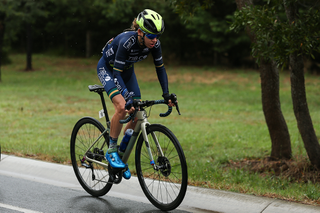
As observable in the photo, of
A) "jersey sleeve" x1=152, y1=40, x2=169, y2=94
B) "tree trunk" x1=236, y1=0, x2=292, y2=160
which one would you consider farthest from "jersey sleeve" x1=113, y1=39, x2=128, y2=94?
"tree trunk" x1=236, y1=0, x2=292, y2=160

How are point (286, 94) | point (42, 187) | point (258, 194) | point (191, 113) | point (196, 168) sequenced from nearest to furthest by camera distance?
point (258, 194)
point (42, 187)
point (196, 168)
point (191, 113)
point (286, 94)

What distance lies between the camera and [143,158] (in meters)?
4.77

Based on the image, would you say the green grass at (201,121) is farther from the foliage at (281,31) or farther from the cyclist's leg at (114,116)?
the foliage at (281,31)

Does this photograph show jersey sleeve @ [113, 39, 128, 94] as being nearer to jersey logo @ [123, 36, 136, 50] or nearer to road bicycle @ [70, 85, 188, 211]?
jersey logo @ [123, 36, 136, 50]

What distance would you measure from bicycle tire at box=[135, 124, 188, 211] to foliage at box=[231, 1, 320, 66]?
7.58 ft

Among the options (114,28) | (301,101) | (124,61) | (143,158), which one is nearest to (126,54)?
(124,61)

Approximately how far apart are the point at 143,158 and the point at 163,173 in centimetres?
40

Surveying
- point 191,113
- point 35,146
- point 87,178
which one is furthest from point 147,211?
point 191,113

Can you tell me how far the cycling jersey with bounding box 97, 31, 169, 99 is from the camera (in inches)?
183

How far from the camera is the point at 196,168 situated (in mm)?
6941

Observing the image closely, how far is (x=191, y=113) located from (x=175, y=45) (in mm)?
21644

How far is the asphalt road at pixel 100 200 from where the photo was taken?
4.60 metres

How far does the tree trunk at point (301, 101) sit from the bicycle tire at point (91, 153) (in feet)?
11.0

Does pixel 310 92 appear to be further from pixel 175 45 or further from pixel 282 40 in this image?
pixel 175 45
